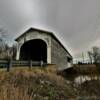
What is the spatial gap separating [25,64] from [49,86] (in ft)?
18.0

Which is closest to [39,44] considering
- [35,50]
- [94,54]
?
[35,50]

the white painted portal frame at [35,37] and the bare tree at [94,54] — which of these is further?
the bare tree at [94,54]

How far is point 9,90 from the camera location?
3.83 m

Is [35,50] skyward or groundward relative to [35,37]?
groundward

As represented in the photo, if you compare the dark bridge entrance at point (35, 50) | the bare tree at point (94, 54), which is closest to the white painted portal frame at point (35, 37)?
the dark bridge entrance at point (35, 50)

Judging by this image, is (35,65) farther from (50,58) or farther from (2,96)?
(2,96)

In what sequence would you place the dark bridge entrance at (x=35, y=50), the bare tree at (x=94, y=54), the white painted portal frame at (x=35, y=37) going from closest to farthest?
the white painted portal frame at (x=35, y=37), the dark bridge entrance at (x=35, y=50), the bare tree at (x=94, y=54)

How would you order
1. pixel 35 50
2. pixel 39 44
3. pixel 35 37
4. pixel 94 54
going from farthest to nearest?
pixel 94 54 → pixel 35 50 → pixel 39 44 → pixel 35 37

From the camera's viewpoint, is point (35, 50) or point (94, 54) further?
point (94, 54)

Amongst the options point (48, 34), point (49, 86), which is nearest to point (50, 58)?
point (48, 34)

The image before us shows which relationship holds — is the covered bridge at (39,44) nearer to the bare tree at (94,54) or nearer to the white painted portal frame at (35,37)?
the white painted portal frame at (35,37)

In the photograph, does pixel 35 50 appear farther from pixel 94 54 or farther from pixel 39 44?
pixel 94 54

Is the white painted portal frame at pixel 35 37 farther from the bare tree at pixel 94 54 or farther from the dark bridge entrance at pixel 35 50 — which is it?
the bare tree at pixel 94 54

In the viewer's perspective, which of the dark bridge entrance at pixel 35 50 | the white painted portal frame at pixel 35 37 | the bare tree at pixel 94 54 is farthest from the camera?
the bare tree at pixel 94 54
